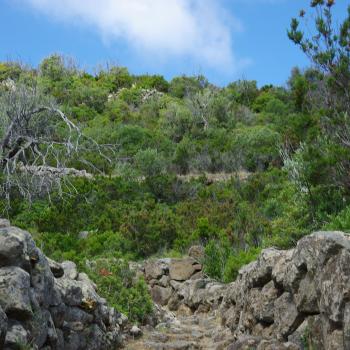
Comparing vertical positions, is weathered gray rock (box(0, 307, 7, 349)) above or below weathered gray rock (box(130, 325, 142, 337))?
above

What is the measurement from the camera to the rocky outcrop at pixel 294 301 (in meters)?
6.07

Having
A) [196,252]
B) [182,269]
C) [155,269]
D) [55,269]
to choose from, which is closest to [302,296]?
[55,269]

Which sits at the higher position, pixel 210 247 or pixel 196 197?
pixel 196 197

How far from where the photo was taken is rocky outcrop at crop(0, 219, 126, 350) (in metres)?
5.76

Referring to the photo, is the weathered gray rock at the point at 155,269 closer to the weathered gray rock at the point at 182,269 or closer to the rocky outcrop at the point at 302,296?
the weathered gray rock at the point at 182,269

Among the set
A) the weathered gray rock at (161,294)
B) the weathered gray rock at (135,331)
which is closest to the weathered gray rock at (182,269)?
the weathered gray rock at (161,294)

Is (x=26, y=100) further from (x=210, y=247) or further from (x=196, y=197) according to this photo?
(x=196, y=197)

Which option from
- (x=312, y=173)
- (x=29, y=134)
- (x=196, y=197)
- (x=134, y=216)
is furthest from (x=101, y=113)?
(x=312, y=173)

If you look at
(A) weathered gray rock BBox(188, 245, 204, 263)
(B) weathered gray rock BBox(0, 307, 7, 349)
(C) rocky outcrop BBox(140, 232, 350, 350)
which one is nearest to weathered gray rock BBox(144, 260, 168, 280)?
(A) weathered gray rock BBox(188, 245, 204, 263)

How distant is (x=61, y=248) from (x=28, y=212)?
11.1 ft

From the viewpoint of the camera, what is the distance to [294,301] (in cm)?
757

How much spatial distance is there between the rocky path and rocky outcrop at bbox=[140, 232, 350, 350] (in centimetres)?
8

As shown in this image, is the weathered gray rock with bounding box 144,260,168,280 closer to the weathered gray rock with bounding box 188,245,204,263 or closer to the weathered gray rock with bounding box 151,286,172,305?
the weathered gray rock with bounding box 151,286,172,305

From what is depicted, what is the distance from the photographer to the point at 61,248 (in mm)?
14312
